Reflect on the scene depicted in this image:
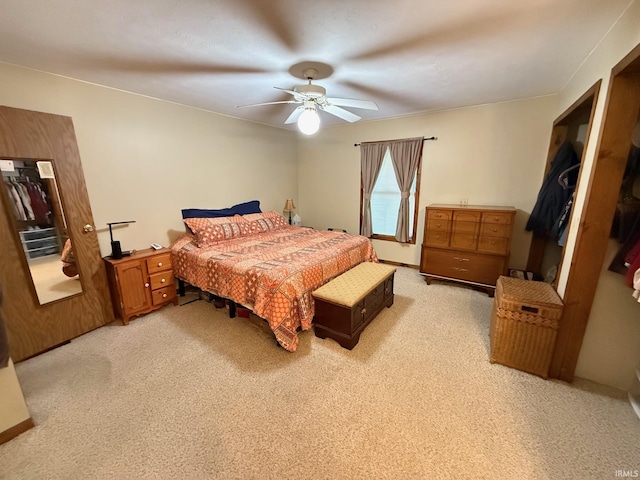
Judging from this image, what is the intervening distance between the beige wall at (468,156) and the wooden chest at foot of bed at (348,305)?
76.5 inches

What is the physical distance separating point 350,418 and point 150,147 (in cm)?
345

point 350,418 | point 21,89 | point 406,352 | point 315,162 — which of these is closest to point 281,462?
point 350,418

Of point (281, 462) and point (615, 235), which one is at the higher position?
point (615, 235)

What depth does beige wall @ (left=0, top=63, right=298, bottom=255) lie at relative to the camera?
2383 mm

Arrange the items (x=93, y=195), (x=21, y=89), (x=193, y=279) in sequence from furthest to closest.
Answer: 1. (x=193, y=279)
2. (x=93, y=195)
3. (x=21, y=89)

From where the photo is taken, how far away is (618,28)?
158cm

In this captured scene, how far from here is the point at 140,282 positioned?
274 cm

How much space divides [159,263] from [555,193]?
173 inches

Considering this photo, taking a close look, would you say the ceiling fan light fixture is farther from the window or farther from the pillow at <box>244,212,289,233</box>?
the window


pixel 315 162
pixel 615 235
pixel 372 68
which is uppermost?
pixel 372 68

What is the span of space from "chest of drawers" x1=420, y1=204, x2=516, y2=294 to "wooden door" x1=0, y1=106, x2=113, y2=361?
391 centimetres

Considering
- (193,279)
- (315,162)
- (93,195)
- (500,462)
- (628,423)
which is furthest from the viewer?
(315,162)

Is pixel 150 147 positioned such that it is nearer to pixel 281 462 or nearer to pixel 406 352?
pixel 281 462

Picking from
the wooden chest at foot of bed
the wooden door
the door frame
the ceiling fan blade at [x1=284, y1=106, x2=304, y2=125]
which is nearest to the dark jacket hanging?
the wooden door
